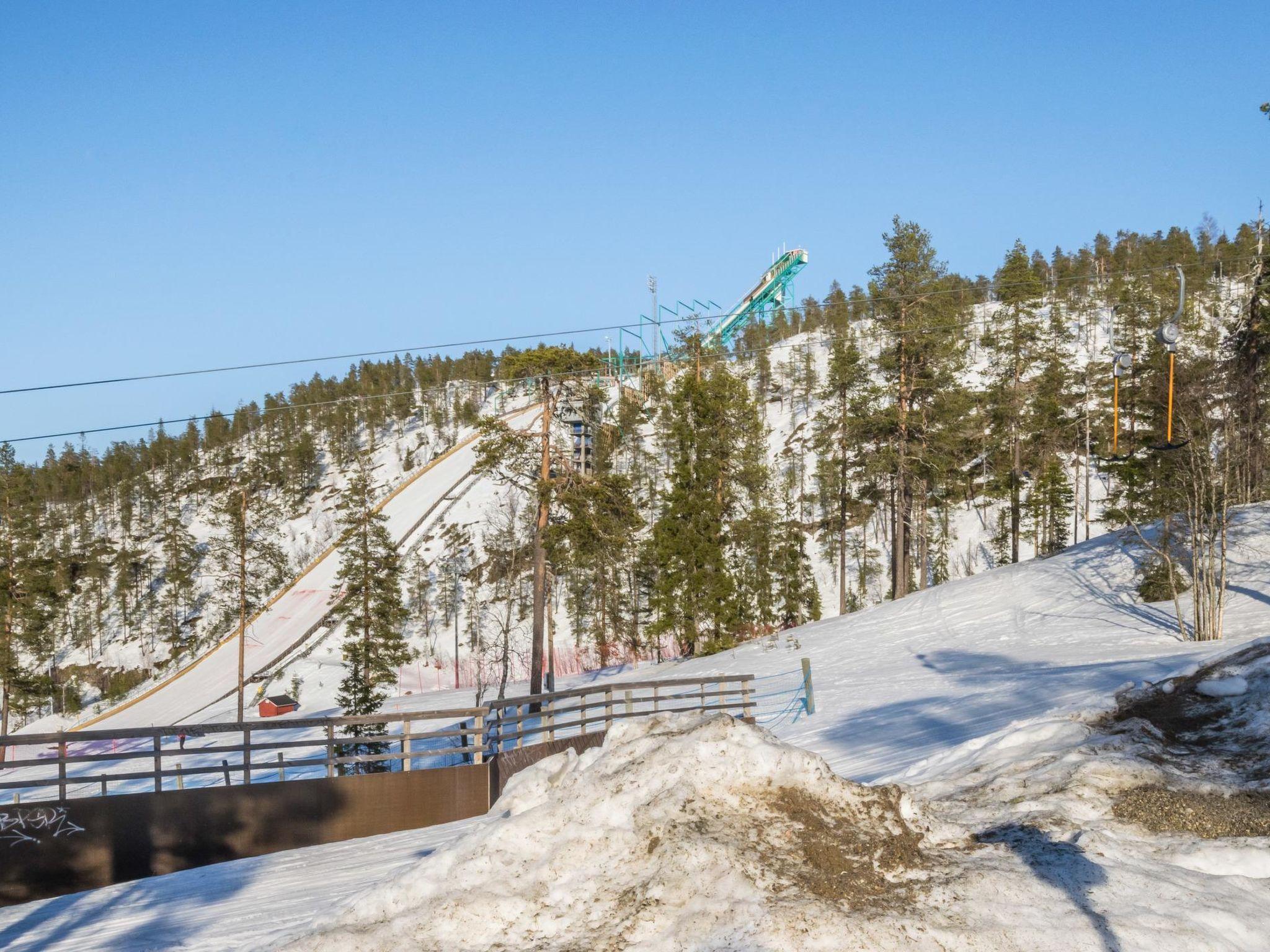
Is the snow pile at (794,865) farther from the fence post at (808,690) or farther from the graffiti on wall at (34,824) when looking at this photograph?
the fence post at (808,690)

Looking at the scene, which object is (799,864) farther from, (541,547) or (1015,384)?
(1015,384)

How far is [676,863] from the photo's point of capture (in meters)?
5.00

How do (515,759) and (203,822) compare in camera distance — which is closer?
(203,822)

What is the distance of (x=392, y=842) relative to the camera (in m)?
11.5

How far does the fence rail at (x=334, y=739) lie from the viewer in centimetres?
1105

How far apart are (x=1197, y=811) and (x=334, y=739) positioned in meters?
10.00

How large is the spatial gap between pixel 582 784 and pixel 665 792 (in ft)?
1.87

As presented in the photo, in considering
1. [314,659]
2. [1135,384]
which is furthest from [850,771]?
[314,659]

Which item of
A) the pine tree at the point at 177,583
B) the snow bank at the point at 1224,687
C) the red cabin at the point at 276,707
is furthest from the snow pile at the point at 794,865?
the pine tree at the point at 177,583

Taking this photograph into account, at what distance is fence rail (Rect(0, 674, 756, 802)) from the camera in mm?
11047

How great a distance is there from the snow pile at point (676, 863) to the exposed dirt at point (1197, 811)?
1.70m

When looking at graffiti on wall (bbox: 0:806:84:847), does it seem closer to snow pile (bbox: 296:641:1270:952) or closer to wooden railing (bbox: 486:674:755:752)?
wooden railing (bbox: 486:674:755:752)

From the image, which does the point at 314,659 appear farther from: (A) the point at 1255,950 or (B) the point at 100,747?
(A) the point at 1255,950

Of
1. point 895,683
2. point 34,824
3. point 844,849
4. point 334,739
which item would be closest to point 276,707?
point 895,683
